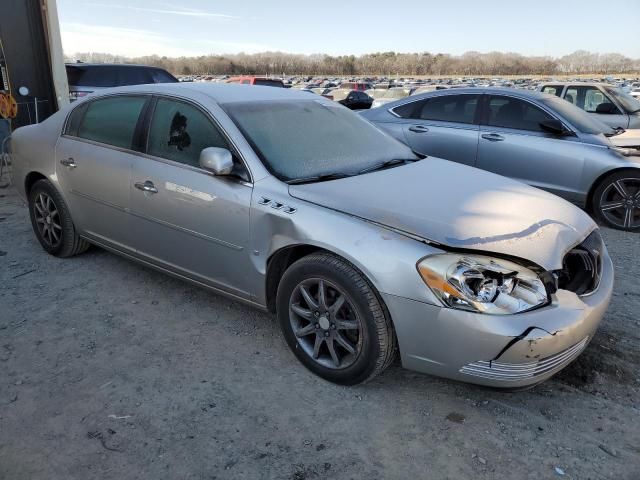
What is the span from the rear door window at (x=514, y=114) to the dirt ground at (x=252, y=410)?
3.13 metres

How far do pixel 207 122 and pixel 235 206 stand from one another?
25.5 inches

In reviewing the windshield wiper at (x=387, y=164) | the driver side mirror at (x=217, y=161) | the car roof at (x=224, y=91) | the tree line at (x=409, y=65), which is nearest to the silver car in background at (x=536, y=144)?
the windshield wiper at (x=387, y=164)

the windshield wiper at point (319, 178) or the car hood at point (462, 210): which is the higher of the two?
the windshield wiper at point (319, 178)

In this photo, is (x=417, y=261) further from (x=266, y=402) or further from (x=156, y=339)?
(x=156, y=339)

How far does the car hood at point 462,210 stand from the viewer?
8.48 ft

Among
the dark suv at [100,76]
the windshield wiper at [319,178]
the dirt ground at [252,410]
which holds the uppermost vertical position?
the dark suv at [100,76]

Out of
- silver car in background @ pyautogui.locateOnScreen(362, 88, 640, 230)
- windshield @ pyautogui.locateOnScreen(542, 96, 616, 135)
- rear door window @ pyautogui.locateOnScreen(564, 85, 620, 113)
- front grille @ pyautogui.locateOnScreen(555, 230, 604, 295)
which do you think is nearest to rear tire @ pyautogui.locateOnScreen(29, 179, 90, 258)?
front grille @ pyautogui.locateOnScreen(555, 230, 604, 295)

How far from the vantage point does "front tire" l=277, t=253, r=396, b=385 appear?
2.62 metres

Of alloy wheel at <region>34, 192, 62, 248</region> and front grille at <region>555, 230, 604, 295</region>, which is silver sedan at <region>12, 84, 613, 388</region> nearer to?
front grille at <region>555, 230, 604, 295</region>

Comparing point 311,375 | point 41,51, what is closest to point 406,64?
point 41,51

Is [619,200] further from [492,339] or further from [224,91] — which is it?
[224,91]

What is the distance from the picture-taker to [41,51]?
348 inches

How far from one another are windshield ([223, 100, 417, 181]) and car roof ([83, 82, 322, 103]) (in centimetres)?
9

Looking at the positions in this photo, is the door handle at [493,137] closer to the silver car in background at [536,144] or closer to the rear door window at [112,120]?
the silver car in background at [536,144]
